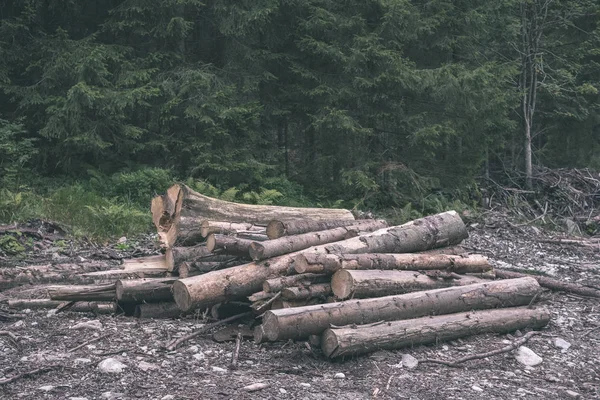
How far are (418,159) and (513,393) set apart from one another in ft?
36.6

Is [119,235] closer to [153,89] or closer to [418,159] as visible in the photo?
[153,89]

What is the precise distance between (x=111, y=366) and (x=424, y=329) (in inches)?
116

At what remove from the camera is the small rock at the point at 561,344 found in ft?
Answer: 22.7

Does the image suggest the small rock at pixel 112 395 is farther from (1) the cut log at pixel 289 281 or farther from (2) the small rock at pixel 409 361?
(2) the small rock at pixel 409 361

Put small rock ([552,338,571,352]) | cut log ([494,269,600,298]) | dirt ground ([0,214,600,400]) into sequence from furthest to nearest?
cut log ([494,269,600,298]), small rock ([552,338,571,352]), dirt ground ([0,214,600,400])

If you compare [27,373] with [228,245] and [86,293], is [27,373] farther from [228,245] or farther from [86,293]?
[228,245]

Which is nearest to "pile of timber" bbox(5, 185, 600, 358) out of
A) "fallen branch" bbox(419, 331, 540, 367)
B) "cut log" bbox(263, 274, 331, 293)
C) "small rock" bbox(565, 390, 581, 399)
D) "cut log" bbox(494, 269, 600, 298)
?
"cut log" bbox(263, 274, 331, 293)

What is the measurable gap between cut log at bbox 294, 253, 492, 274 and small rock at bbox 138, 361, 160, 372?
5.61ft

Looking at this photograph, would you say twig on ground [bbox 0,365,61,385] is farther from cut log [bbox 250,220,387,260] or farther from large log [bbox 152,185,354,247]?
large log [bbox 152,185,354,247]

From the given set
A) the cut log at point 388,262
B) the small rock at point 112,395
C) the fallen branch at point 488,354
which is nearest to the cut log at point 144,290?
the cut log at point 388,262

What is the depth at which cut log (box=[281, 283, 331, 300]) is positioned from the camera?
256 inches

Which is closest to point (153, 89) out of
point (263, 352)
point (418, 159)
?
point (418, 159)

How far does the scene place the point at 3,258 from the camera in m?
9.34

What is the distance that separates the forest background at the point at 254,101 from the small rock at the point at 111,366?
6736mm
